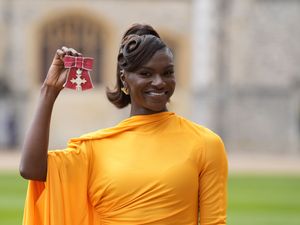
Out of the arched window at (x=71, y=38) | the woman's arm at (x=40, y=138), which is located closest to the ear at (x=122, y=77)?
the woman's arm at (x=40, y=138)

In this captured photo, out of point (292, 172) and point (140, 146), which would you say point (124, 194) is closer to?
point (140, 146)

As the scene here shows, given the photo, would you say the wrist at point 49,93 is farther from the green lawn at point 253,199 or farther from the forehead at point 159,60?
the green lawn at point 253,199

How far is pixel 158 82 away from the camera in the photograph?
3.46 meters

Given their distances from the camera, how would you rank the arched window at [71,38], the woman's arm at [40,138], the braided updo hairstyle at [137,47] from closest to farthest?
the woman's arm at [40,138]
the braided updo hairstyle at [137,47]
the arched window at [71,38]

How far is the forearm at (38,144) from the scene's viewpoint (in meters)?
3.34

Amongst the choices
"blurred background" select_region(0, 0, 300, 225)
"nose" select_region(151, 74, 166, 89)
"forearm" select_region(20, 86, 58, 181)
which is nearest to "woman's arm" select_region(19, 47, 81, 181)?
"forearm" select_region(20, 86, 58, 181)

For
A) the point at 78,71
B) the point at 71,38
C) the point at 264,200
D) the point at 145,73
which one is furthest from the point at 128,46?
the point at 71,38

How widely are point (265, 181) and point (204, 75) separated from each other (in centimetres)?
968

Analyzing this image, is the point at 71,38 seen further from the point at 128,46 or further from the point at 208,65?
the point at 128,46

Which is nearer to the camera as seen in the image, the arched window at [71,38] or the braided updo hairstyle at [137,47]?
the braided updo hairstyle at [137,47]

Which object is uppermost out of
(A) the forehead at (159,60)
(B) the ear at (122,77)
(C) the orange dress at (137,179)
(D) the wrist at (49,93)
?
(A) the forehead at (159,60)

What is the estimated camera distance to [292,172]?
1911 centimetres

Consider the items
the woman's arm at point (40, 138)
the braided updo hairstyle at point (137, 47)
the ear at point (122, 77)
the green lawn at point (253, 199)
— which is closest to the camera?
the woman's arm at point (40, 138)

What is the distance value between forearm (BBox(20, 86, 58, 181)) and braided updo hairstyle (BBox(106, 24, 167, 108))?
1.12ft
